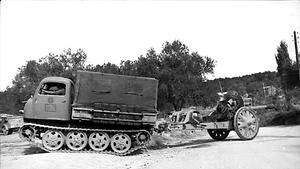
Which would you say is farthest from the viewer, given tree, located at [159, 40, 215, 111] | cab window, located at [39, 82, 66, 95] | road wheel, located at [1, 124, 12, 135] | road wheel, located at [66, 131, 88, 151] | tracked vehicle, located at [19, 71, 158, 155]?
tree, located at [159, 40, 215, 111]

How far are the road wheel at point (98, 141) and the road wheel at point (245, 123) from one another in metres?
4.74

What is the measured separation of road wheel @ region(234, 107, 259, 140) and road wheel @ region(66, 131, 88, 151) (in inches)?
216

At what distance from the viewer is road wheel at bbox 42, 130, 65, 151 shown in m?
10.8

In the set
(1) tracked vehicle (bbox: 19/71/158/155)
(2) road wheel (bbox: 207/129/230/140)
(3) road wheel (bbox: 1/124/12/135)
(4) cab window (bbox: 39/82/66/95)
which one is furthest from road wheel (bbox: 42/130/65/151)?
(3) road wheel (bbox: 1/124/12/135)

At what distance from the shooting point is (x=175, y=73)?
32781mm

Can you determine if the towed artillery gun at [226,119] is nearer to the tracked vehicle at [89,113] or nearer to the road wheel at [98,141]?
the tracked vehicle at [89,113]

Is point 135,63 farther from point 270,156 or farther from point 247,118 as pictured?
point 270,156

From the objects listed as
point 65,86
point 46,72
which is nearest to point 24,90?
point 46,72

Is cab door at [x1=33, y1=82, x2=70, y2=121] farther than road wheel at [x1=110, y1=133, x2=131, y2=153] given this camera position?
No

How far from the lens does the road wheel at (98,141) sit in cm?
1108

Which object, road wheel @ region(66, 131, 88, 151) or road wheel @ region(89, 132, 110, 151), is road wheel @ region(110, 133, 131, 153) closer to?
road wheel @ region(89, 132, 110, 151)

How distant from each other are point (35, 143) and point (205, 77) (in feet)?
90.2

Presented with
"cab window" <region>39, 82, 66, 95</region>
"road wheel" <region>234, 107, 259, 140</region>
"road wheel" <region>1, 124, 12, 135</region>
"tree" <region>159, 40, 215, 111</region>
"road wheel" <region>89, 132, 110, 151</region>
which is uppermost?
"tree" <region>159, 40, 215, 111</region>

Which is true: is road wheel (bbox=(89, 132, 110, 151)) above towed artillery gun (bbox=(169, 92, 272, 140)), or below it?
below
